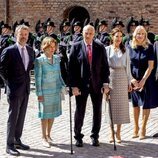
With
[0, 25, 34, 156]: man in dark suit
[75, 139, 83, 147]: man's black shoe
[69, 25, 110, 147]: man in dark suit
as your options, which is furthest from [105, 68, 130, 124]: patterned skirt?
[0, 25, 34, 156]: man in dark suit

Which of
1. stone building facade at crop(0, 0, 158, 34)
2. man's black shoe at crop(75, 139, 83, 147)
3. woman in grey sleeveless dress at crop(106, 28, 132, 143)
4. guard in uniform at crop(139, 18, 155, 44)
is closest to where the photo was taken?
man's black shoe at crop(75, 139, 83, 147)

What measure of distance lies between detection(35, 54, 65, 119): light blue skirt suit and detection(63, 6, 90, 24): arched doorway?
36.8 feet

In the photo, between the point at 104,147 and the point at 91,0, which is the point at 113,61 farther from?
the point at 91,0

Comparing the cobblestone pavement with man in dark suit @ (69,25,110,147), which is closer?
the cobblestone pavement

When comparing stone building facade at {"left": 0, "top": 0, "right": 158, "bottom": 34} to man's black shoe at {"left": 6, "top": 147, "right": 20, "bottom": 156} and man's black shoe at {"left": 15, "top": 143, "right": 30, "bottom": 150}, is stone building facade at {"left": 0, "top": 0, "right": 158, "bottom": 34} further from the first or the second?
man's black shoe at {"left": 6, "top": 147, "right": 20, "bottom": 156}

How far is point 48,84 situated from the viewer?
21.9 feet

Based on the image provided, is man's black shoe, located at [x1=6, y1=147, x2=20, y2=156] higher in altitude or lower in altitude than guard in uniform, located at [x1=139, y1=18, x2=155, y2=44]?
lower

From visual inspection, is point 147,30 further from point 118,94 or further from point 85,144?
point 85,144

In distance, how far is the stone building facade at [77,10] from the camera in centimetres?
1648

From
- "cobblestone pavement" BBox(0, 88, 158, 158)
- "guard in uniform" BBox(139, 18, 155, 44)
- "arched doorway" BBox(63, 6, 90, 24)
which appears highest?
"arched doorway" BBox(63, 6, 90, 24)

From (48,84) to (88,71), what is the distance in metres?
0.61

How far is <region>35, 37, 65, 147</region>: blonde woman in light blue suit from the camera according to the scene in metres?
6.65

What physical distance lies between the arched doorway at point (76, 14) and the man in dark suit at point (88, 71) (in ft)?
36.8

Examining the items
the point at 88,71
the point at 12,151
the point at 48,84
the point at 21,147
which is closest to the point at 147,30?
the point at 88,71
